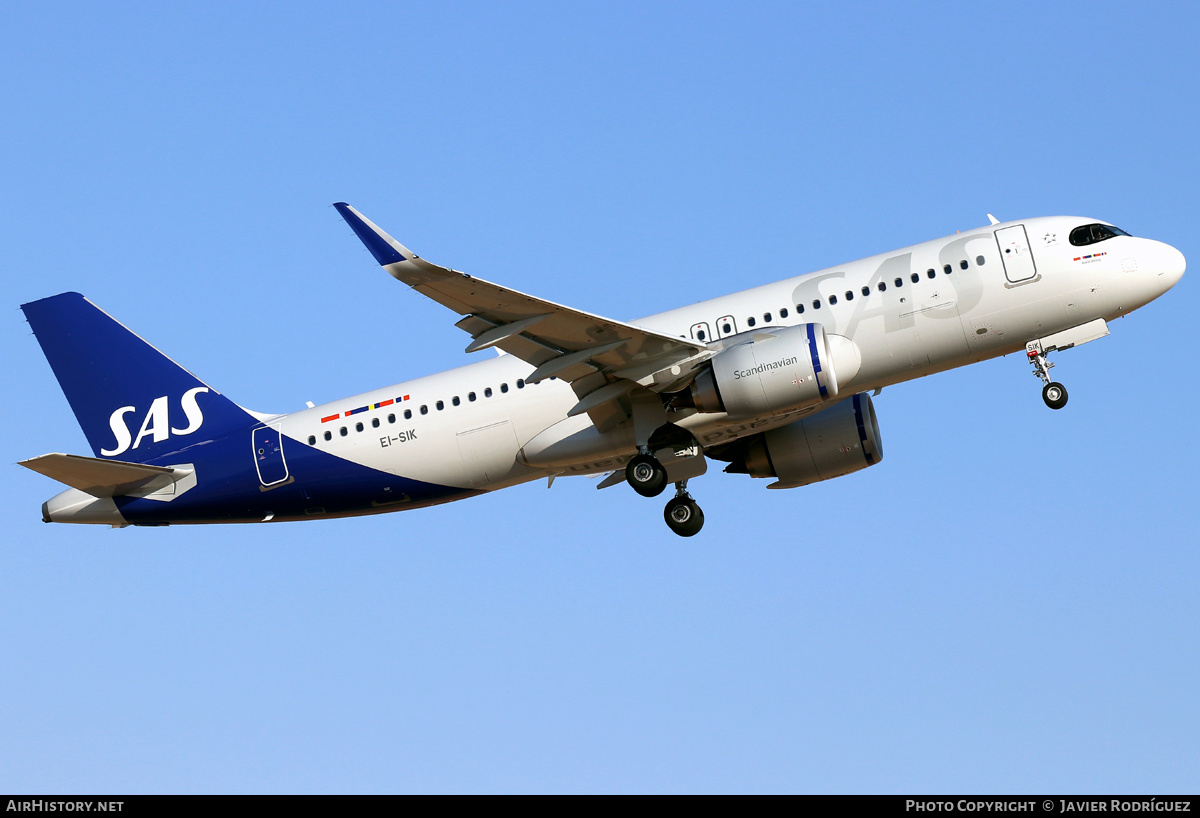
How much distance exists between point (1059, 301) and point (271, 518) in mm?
20338

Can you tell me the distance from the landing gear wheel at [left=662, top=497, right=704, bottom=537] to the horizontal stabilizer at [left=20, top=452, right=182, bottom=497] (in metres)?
12.8

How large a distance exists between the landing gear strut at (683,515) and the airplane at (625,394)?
53 mm

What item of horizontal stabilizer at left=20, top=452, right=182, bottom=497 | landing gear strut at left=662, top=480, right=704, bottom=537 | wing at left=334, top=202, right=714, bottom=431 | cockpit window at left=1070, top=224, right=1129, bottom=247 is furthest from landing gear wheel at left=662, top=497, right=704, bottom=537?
horizontal stabilizer at left=20, top=452, right=182, bottom=497

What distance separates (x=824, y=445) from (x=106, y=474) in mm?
18510

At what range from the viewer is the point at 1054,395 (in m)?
29.7

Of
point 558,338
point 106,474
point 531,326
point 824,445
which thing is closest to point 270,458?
point 106,474

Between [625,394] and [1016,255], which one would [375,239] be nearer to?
[625,394]

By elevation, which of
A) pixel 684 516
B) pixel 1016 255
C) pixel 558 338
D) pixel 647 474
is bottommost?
pixel 684 516

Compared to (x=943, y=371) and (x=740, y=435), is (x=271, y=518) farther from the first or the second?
(x=943, y=371)

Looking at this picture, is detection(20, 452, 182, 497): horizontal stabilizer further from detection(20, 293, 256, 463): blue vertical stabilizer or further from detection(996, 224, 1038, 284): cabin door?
detection(996, 224, 1038, 284): cabin door

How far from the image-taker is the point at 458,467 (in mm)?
31344

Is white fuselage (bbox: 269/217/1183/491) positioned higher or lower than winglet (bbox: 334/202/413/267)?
lower

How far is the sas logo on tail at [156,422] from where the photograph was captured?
3412cm

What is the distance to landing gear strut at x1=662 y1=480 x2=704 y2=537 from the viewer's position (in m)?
33.3
